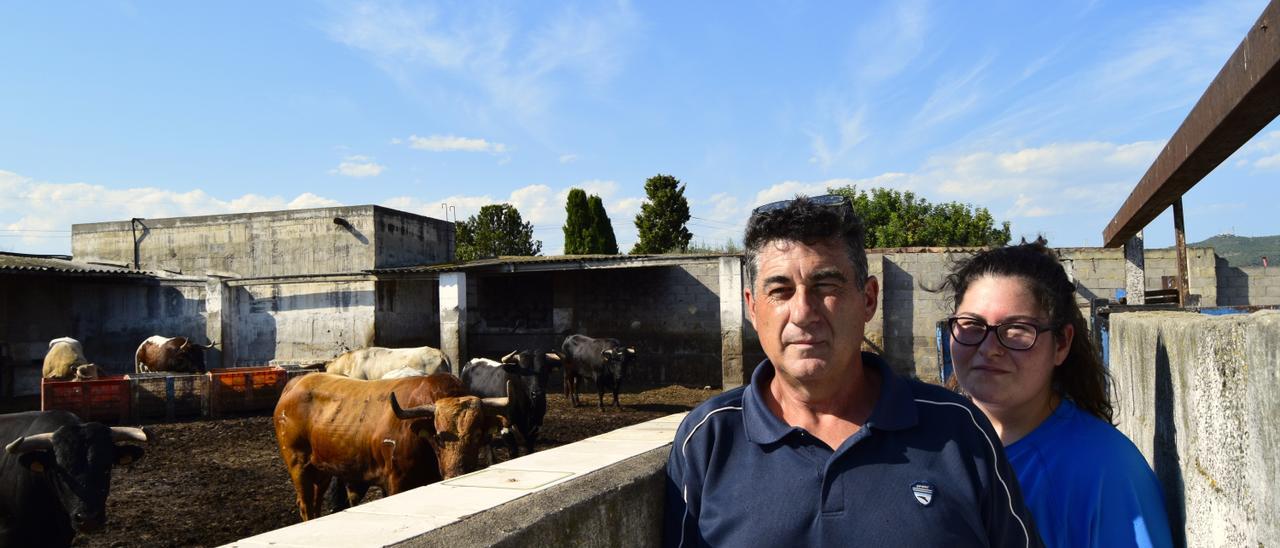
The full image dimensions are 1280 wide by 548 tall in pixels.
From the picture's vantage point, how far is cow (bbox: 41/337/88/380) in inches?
658

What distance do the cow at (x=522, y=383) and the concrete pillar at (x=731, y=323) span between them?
12.2 ft

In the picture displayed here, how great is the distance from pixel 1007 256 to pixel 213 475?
1001 centimetres

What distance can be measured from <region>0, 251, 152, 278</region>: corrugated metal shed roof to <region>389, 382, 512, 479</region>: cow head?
16.5 m

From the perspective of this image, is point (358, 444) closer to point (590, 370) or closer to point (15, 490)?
point (15, 490)

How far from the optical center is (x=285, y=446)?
752 centimetres

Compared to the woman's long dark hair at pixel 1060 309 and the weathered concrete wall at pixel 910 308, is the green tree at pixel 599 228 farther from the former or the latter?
the woman's long dark hair at pixel 1060 309

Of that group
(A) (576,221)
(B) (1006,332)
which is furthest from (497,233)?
(B) (1006,332)

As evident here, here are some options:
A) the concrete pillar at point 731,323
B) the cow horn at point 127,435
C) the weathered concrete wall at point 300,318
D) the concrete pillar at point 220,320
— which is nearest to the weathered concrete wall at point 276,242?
the weathered concrete wall at point 300,318

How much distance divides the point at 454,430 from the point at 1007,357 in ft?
15.6

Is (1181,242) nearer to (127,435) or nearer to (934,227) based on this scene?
(127,435)

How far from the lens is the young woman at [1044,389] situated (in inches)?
75.3

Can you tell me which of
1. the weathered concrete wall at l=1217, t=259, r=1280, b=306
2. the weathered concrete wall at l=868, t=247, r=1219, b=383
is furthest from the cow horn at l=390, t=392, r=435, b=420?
the weathered concrete wall at l=1217, t=259, r=1280, b=306

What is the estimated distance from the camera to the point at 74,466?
6.12 metres

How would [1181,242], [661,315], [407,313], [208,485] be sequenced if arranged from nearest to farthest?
[1181,242] → [208,485] → [661,315] → [407,313]
